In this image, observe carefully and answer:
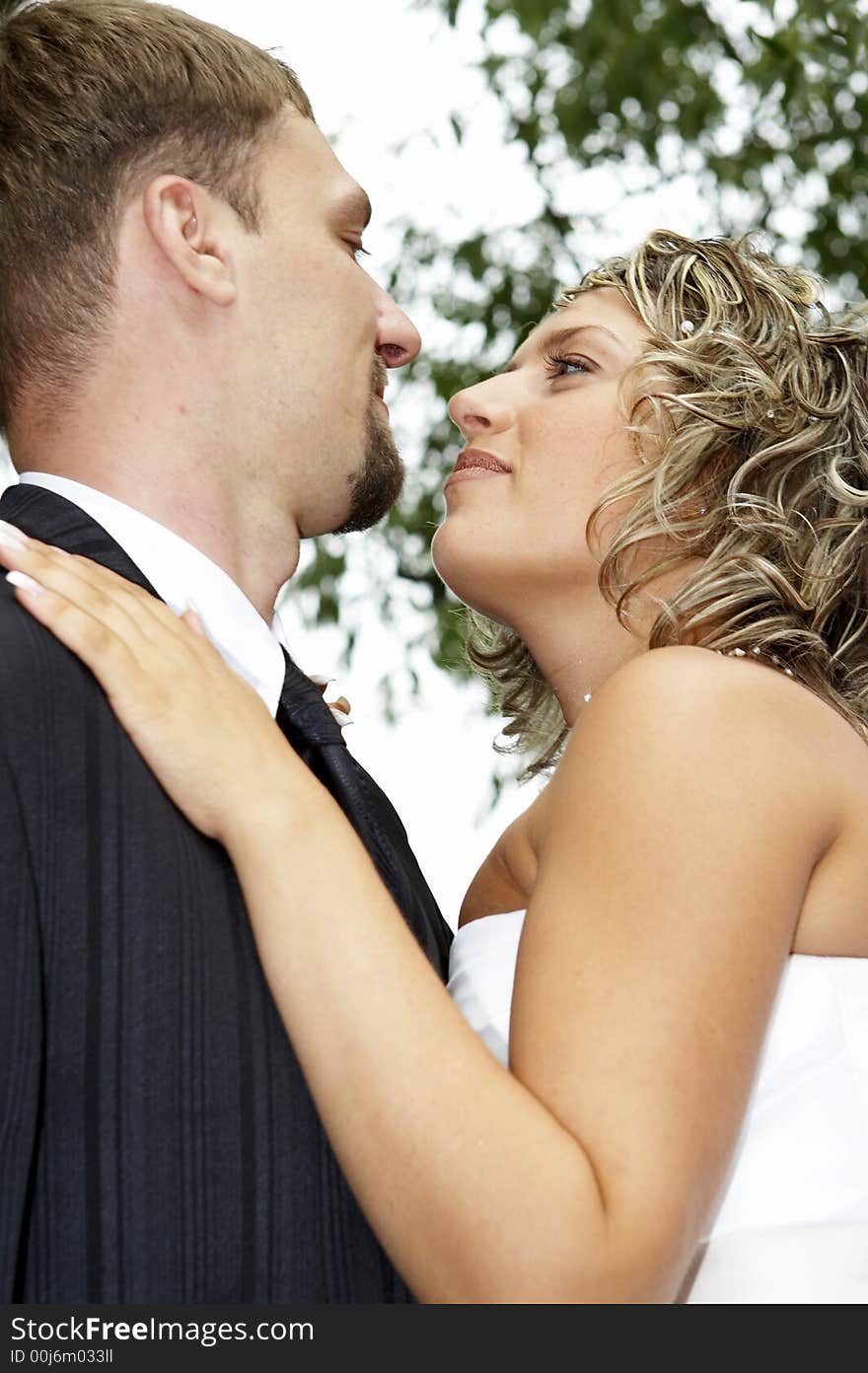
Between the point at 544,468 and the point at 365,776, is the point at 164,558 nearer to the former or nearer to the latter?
the point at 365,776

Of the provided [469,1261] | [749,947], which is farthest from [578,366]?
[469,1261]

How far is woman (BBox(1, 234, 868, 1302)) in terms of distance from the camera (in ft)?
6.09

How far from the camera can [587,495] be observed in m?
2.84

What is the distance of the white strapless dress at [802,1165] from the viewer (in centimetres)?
213

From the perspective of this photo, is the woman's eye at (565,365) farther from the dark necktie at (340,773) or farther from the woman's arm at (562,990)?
the woman's arm at (562,990)

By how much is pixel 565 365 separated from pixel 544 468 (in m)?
0.25

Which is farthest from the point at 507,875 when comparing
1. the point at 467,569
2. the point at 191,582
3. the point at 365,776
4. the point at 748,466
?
the point at 191,582

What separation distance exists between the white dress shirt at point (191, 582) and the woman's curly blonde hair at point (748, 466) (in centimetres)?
65

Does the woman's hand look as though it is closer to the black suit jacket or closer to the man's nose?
the black suit jacket

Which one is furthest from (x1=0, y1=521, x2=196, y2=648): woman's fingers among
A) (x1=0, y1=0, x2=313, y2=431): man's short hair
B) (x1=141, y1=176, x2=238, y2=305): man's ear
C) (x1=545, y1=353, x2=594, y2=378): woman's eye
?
(x1=545, y1=353, x2=594, y2=378): woman's eye

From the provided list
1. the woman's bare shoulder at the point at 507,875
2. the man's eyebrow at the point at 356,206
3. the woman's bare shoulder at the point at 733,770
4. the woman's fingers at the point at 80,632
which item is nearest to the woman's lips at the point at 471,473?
the man's eyebrow at the point at 356,206

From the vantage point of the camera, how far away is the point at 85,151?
2547 mm

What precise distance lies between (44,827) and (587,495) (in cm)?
129

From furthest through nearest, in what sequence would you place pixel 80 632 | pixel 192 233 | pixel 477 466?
pixel 477 466 < pixel 192 233 < pixel 80 632
